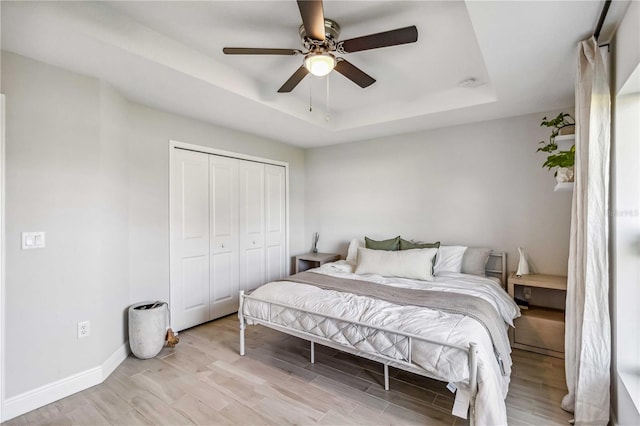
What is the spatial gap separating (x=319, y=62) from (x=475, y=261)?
106 inches

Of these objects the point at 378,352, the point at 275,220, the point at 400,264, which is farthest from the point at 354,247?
the point at 378,352

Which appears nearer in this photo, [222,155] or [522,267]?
[522,267]

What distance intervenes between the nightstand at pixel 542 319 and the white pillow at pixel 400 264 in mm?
837

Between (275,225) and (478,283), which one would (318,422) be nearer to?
(478,283)

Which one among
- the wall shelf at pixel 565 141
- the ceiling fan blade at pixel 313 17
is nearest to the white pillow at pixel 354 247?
A: the wall shelf at pixel 565 141

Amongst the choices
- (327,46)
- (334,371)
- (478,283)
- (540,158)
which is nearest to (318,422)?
(334,371)

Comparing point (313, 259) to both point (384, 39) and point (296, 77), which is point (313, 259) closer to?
point (296, 77)

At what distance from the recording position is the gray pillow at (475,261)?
3.28 metres

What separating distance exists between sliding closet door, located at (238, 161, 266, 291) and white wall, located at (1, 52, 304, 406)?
128 centimetres

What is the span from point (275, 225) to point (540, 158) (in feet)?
11.3

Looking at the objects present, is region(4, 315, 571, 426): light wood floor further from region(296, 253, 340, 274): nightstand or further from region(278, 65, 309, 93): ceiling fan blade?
region(278, 65, 309, 93): ceiling fan blade

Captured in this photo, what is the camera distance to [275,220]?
460cm

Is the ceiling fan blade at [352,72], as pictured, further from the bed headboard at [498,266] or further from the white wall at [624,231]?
the bed headboard at [498,266]

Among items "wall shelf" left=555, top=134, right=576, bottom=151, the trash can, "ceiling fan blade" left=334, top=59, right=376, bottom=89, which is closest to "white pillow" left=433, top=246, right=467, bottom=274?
"wall shelf" left=555, top=134, right=576, bottom=151
